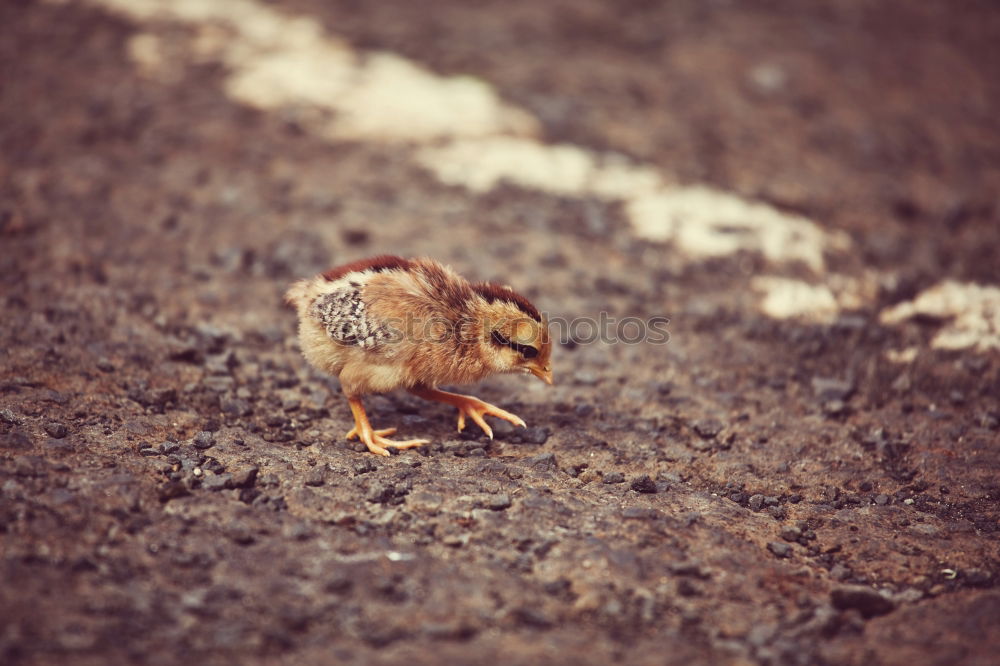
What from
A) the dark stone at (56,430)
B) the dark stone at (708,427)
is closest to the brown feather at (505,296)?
the dark stone at (708,427)

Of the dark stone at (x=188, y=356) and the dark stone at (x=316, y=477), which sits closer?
the dark stone at (x=316, y=477)

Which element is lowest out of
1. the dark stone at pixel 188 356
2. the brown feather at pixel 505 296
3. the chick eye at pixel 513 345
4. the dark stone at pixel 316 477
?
the dark stone at pixel 316 477

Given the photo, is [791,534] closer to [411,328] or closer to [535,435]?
[535,435]

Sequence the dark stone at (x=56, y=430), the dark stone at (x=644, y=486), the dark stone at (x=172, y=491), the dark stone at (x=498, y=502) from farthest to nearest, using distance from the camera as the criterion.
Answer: the dark stone at (x=644, y=486), the dark stone at (x=56, y=430), the dark stone at (x=498, y=502), the dark stone at (x=172, y=491)

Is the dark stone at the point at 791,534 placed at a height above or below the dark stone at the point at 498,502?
above

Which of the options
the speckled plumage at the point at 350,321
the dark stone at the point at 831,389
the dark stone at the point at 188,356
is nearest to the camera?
the speckled plumage at the point at 350,321

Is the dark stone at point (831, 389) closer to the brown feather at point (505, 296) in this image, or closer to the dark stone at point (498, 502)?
the brown feather at point (505, 296)

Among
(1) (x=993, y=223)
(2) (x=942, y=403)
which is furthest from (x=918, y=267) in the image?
(2) (x=942, y=403)
